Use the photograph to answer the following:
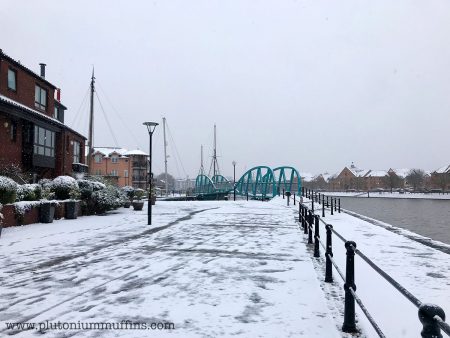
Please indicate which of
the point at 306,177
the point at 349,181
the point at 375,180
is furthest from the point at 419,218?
the point at 306,177

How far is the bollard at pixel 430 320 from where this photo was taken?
2.05 m

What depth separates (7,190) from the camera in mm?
13266

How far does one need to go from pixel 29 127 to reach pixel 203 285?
70.7 ft

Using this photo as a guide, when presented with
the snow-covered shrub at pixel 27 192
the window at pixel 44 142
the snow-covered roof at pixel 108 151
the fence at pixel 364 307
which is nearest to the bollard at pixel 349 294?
the fence at pixel 364 307

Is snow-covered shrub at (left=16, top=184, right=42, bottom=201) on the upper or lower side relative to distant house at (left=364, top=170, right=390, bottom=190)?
lower

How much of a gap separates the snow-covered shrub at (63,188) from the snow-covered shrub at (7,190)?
427 cm

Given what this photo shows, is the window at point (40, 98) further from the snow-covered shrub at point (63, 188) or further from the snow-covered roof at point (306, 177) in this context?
the snow-covered roof at point (306, 177)

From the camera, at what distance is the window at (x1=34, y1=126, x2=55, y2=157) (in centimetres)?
2377

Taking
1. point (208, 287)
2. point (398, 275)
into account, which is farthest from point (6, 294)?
point (398, 275)

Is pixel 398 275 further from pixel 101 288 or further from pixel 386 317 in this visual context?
pixel 101 288

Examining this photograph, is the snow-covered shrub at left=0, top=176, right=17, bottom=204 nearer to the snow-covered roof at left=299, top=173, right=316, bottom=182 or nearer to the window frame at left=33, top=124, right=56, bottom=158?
the window frame at left=33, top=124, right=56, bottom=158

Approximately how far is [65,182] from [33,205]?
3.22 metres

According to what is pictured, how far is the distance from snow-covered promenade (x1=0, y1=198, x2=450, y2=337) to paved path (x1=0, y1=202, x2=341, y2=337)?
0.02 metres

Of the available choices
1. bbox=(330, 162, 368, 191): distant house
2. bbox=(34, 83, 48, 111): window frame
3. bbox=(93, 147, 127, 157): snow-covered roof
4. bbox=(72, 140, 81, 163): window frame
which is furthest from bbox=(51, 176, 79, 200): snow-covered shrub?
bbox=(330, 162, 368, 191): distant house
